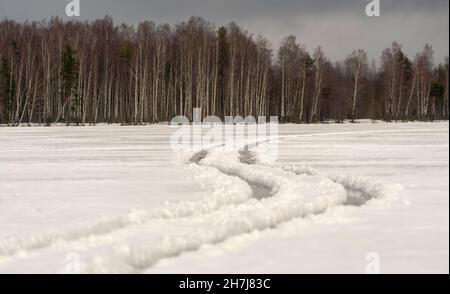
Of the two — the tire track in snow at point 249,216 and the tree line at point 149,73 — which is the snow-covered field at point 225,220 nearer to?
the tire track in snow at point 249,216

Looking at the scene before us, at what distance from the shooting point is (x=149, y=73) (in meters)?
54.4

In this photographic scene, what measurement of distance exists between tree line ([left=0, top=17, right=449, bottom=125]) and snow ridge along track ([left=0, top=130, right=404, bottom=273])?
125ft

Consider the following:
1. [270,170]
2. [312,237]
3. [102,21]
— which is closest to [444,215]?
[312,237]

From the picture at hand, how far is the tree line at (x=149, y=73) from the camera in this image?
49.7m

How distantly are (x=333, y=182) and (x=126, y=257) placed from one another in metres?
5.25

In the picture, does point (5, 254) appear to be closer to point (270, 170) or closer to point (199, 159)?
point (270, 170)

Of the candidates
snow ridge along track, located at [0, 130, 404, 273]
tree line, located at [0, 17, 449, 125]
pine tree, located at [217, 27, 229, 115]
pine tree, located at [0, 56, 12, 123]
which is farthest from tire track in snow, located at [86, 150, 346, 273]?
pine tree, located at [217, 27, 229, 115]

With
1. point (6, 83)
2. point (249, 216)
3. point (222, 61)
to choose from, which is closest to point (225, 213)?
point (249, 216)

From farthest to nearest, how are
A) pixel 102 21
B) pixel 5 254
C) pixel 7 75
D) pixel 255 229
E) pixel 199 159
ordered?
pixel 102 21 → pixel 7 75 → pixel 199 159 → pixel 255 229 → pixel 5 254

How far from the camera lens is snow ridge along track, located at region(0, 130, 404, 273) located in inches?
196

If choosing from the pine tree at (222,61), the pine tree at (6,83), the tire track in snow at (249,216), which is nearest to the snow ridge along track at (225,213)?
the tire track in snow at (249,216)

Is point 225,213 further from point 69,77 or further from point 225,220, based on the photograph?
point 69,77

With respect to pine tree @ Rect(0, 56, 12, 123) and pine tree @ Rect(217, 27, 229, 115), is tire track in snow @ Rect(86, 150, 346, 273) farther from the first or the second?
pine tree @ Rect(217, 27, 229, 115)
